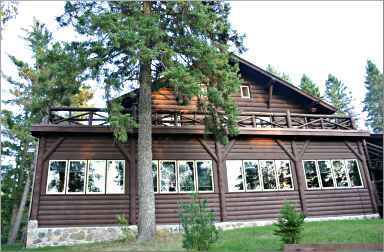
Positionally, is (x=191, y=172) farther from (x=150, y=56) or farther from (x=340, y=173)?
(x=340, y=173)

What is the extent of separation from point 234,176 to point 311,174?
12.0ft

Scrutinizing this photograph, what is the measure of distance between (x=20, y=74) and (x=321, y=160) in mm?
21034

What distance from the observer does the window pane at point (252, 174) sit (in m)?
13.3

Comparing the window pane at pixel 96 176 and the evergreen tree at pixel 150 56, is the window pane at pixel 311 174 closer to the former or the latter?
the evergreen tree at pixel 150 56

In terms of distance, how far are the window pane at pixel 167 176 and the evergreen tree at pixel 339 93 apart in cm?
3531

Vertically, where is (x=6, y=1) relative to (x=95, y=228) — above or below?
above

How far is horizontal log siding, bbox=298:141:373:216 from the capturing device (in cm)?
1350

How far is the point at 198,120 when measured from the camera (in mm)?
13844

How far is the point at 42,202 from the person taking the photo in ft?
37.6

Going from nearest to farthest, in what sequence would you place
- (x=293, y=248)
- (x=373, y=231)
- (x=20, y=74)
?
(x=293, y=248)
(x=373, y=231)
(x=20, y=74)

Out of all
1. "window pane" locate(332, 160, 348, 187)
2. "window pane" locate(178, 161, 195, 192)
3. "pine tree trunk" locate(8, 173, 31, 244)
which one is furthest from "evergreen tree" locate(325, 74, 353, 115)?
"pine tree trunk" locate(8, 173, 31, 244)

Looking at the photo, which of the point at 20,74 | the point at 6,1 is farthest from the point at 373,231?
the point at 20,74

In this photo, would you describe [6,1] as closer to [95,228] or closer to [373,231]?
[95,228]

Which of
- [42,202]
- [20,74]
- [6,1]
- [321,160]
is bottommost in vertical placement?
[42,202]
